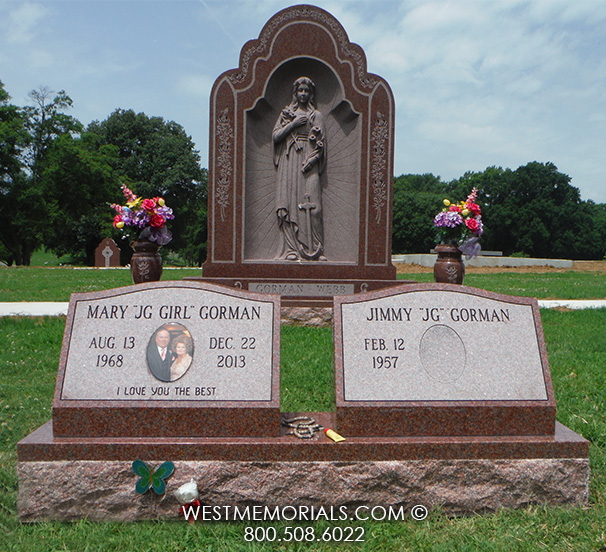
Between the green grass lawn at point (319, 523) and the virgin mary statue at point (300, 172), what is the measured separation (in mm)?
3229

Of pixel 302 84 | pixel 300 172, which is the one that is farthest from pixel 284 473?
pixel 302 84

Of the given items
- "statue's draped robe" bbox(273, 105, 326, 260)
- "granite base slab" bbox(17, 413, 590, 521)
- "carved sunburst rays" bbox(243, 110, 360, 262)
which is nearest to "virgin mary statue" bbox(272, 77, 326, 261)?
"statue's draped robe" bbox(273, 105, 326, 260)

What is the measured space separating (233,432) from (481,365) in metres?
1.46

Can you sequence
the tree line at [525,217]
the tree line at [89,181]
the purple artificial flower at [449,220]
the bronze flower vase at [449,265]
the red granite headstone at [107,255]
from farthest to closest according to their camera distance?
the tree line at [525,217] < the tree line at [89,181] < the red granite headstone at [107,255] < the bronze flower vase at [449,265] < the purple artificial flower at [449,220]

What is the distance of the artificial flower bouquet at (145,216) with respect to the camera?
6.25m

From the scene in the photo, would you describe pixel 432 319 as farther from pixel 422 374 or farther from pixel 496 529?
pixel 496 529

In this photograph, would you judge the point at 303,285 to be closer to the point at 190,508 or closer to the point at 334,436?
the point at 334,436

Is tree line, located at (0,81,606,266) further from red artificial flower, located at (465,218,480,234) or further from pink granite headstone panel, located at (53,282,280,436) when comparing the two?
pink granite headstone panel, located at (53,282,280,436)

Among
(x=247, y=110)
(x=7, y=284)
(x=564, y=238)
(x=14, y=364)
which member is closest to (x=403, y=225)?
(x=564, y=238)

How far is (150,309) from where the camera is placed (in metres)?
3.12

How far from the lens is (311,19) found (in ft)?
27.6

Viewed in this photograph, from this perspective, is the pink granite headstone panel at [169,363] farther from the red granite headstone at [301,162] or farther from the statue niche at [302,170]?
the statue niche at [302,170]

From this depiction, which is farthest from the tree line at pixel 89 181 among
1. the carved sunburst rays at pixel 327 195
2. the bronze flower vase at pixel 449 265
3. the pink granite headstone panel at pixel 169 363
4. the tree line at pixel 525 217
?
the pink granite headstone panel at pixel 169 363

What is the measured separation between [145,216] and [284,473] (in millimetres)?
4346
